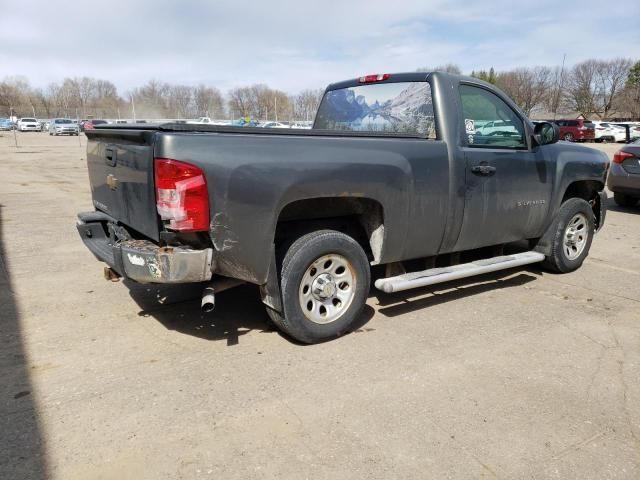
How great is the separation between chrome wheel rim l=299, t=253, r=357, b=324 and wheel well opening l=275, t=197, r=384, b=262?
0.29m

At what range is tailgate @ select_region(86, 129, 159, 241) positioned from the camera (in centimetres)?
340

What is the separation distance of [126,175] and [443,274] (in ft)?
8.75

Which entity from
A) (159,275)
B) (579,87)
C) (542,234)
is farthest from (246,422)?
(579,87)

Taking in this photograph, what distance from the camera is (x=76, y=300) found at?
4.84m

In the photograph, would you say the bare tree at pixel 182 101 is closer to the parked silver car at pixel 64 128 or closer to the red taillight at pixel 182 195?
the parked silver car at pixel 64 128

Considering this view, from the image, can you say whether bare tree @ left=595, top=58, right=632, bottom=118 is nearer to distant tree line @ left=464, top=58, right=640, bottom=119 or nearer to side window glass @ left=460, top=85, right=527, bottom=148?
distant tree line @ left=464, top=58, right=640, bottom=119

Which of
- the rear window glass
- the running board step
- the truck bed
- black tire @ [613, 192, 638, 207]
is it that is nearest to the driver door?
the running board step

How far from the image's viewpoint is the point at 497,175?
4.71m

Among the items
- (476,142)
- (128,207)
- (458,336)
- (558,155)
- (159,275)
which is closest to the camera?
(159,275)

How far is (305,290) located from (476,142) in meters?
2.08

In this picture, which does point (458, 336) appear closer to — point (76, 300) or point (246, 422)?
point (246, 422)

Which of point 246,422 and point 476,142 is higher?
point 476,142

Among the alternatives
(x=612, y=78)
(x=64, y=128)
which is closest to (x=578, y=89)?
(x=612, y=78)

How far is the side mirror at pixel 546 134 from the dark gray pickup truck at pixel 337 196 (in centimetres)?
1
